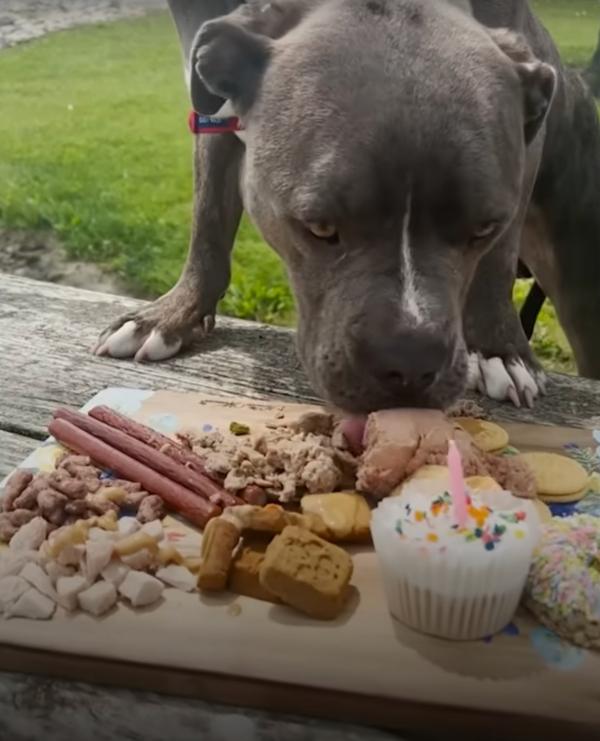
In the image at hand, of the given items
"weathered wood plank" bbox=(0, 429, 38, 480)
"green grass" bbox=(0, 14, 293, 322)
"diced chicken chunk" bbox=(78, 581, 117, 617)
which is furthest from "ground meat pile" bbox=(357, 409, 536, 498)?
"green grass" bbox=(0, 14, 293, 322)

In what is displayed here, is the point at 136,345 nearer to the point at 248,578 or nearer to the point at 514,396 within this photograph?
the point at 514,396

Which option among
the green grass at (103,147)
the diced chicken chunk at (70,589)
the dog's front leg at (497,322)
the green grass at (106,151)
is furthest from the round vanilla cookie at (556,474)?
the green grass at (103,147)

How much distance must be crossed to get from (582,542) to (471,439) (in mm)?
283

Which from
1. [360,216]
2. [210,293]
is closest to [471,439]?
[360,216]

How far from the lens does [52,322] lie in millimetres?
2160

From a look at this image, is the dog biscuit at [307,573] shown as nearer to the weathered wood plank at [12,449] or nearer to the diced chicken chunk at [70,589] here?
the diced chicken chunk at [70,589]

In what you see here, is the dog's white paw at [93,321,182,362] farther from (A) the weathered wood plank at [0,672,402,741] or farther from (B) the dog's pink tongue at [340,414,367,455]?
(A) the weathered wood plank at [0,672,402,741]

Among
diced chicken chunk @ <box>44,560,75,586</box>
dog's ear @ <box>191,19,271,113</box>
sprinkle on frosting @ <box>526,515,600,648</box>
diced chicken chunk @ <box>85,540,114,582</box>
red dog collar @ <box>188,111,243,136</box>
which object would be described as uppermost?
dog's ear @ <box>191,19,271,113</box>

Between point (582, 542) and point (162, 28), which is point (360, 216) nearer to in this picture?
point (582, 542)

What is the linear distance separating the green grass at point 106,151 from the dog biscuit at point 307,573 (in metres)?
1.79

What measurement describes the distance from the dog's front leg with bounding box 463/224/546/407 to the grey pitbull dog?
0.01 metres

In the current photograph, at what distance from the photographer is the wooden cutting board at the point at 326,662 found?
1.09 m

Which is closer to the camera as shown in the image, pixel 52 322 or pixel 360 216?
pixel 360 216

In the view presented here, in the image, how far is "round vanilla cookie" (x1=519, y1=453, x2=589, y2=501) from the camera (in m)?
1.45
